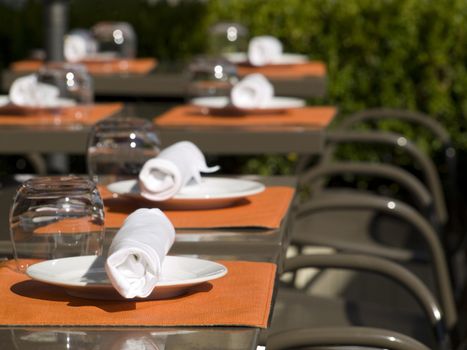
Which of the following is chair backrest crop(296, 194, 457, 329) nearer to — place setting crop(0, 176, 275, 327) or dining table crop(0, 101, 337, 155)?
dining table crop(0, 101, 337, 155)

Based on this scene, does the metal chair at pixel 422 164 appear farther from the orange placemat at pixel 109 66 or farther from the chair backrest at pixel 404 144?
the orange placemat at pixel 109 66

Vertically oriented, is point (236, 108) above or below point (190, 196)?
below

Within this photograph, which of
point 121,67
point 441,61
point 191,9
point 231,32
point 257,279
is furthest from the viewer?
point 191,9

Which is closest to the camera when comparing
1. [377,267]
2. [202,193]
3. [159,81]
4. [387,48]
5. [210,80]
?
[202,193]

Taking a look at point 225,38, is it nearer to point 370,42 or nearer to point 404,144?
point 370,42

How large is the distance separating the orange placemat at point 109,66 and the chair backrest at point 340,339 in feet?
→ 11.5

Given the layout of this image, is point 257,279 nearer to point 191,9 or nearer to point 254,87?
point 254,87

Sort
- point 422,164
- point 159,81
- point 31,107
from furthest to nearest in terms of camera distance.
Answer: point 159,81
point 422,164
point 31,107

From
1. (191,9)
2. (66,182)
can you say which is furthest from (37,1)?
(66,182)

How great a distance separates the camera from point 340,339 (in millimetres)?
2396

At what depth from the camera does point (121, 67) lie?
19.9 ft

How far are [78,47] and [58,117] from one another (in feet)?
6.64

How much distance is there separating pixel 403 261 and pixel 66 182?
222 centimetres

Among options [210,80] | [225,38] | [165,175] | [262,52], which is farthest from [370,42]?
[165,175]
